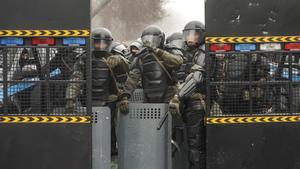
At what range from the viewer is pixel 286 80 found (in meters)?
7.24

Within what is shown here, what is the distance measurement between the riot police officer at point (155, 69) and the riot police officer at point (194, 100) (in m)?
0.33

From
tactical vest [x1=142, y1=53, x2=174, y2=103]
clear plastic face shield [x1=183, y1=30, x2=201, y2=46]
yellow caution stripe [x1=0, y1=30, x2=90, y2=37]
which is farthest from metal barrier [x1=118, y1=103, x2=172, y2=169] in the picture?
yellow caution stripe [x1=0, y1=30, x2=90, y2=37]

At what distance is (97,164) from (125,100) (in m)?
1.05

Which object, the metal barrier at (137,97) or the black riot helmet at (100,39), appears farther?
the metal barrier at (137,97)

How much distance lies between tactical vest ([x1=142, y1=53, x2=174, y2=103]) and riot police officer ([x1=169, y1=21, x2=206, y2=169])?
1.23ft

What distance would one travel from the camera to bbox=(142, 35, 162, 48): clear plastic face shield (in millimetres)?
8586

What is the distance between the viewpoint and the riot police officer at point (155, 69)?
27.8ft

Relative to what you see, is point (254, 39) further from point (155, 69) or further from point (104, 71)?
point (104, 71)

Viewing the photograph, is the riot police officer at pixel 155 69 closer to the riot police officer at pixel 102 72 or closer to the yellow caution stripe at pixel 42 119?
the riot police officer at pixel 102 72

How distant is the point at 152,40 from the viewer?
8672 millimetres

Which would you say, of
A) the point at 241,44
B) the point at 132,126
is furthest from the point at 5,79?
the point at 241,44

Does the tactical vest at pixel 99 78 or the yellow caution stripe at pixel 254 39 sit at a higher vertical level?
the yellow caution stripe at pixel 254 39

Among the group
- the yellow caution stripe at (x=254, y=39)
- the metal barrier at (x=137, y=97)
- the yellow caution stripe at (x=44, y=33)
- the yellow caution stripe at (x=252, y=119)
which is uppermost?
the yellow caution stripe at (x=44, y=33)

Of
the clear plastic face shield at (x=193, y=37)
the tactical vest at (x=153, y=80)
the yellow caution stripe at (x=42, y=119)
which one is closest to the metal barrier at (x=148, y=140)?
the tactical vest at (x=153, y=80)
